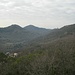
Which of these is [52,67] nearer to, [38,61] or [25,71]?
[38,61]

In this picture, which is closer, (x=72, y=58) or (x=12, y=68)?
(x=12, y=68)

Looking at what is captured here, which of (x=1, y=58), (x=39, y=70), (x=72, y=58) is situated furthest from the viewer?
(x=1, y=58)

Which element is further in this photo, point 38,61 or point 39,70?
point 38,61

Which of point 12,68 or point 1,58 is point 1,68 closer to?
point 12,68

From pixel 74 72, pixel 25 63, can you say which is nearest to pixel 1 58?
pixel 25 63

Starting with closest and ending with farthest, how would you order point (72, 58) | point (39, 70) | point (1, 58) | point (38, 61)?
1. point (39, 70)
2. point (38, 61)
3. point (72, 58)
4. point (1, 58)

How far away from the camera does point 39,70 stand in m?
17.5

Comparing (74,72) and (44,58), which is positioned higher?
(44,58)

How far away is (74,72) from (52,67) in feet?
7.72

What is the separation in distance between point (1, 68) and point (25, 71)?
2647mm

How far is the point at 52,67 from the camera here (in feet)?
58.5

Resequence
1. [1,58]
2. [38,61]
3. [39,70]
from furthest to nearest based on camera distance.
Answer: [1,58] → [38,61] → [39,70]

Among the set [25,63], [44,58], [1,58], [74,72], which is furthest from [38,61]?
[1,58]

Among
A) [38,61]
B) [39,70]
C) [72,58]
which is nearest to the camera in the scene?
[39,70]
